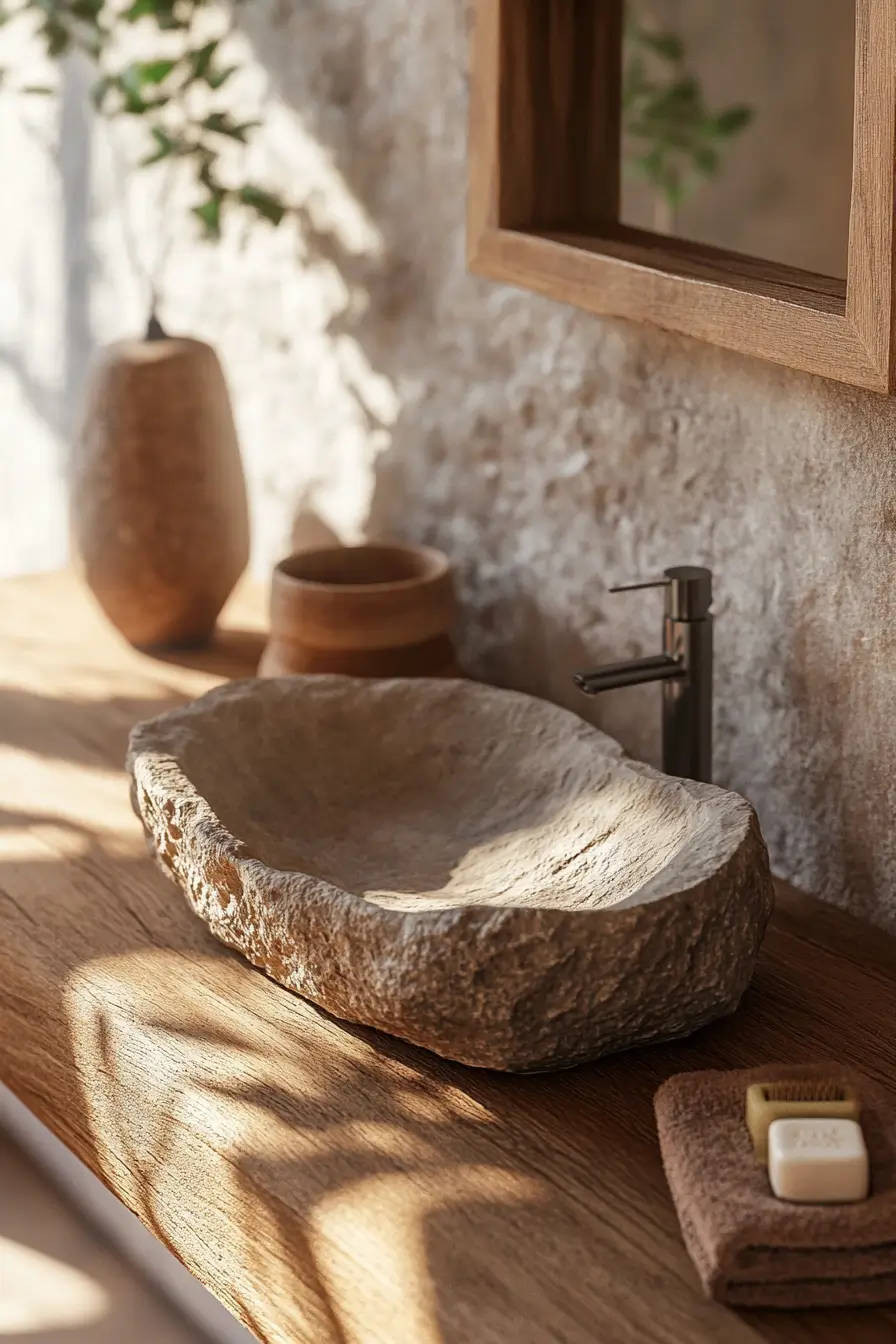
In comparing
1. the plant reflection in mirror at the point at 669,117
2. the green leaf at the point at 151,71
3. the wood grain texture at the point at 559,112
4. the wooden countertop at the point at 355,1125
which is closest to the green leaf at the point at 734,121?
the plant reflection in mirror at the point at 669,117

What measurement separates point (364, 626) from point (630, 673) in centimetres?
31

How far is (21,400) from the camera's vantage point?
93.9 inches

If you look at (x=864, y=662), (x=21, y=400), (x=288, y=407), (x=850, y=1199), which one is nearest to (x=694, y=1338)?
(x=850, y=1199)

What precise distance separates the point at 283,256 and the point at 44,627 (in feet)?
1.61

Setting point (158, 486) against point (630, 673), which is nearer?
point (630, 673)

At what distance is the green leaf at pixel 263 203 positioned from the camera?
1732 mm

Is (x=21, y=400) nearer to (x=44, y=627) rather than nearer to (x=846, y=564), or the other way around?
(x=44, y=627)

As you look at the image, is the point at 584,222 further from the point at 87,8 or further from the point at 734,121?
the point at 87,8

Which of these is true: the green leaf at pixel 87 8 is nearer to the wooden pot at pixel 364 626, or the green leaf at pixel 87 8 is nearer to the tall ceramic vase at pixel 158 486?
the tall ceramic vase at pixel 158 486

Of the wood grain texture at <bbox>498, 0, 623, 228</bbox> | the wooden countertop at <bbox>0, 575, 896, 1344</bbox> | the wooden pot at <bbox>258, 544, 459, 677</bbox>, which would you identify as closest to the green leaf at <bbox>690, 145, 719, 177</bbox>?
the wood grain texture at <bbox>498, 0, 623, 228</bbox>

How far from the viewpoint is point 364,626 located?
4.96 ft

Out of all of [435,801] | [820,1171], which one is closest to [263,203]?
[435,801]

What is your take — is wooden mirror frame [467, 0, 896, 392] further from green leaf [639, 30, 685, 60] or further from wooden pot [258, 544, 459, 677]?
wooden pot [258, 544, 459, 677]

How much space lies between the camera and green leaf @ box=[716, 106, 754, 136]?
1561 mm
